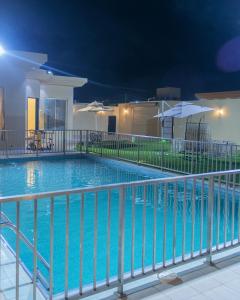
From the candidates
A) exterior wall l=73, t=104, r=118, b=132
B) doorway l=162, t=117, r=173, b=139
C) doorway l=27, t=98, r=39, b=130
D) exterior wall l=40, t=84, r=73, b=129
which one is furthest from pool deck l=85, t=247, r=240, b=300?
exterior wall l=73, t=104, r=118, b=132

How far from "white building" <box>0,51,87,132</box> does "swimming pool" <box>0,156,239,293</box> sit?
7.48 feet

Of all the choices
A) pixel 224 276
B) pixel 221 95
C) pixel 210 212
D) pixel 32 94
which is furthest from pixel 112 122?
pixel 224 276

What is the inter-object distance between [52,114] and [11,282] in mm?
14470

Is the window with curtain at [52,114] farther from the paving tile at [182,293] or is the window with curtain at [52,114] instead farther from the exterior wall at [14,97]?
the paving tile at [182,293]

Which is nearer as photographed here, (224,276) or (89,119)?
(224,276)

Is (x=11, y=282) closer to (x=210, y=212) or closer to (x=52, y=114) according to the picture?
(x=210, y=212)

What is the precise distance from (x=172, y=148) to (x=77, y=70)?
27.1 m

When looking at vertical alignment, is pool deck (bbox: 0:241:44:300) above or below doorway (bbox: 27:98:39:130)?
below

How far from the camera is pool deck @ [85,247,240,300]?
2.98 m

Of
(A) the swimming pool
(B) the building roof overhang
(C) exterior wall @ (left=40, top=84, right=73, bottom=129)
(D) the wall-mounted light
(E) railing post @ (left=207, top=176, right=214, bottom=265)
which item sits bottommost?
(A) the swimming pool

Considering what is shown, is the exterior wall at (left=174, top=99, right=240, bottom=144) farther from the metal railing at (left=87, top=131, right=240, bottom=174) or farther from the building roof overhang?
the building roof overhang

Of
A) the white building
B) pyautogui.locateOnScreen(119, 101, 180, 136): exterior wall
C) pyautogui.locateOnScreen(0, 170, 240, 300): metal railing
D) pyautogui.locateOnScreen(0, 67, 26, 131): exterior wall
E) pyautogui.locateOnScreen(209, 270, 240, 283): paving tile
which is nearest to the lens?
pyautogui.locateOnScreen(0, 170, 240, 300): metal railing

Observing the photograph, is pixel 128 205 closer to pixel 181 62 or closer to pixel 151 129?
pixel 151 129

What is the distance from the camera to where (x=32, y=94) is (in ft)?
51.2
